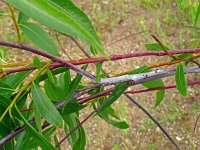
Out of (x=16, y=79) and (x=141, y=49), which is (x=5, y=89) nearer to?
(x=16, y=79)

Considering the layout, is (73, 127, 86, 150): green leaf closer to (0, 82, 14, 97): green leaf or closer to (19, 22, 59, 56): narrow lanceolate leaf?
(0, 82, 14, 97): green leaf

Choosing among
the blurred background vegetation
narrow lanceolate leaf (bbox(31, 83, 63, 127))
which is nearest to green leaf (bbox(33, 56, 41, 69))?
narrow lanceolate leaf (bbox(31, 83, 63, 127))

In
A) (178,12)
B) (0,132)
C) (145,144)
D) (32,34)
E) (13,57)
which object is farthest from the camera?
(178,12)

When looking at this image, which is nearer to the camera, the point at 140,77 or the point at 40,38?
the point at 40,38

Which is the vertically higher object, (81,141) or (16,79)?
(16,79)

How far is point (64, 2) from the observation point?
0.48 meters

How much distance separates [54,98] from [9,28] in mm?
2023

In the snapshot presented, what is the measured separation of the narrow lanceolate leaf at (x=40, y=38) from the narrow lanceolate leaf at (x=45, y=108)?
100 millimetres

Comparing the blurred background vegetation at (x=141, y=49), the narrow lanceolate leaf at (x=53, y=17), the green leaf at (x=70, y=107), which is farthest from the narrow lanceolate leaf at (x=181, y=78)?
the blurred background vegetation at (x=141, y=49)

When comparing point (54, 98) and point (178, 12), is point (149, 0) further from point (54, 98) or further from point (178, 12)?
point (54, 98)

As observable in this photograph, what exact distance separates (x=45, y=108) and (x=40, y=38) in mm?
146

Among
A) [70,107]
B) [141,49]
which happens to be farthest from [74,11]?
[141,49]

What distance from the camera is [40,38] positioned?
2.12ft

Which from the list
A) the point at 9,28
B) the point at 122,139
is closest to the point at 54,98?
the point at 122,139
